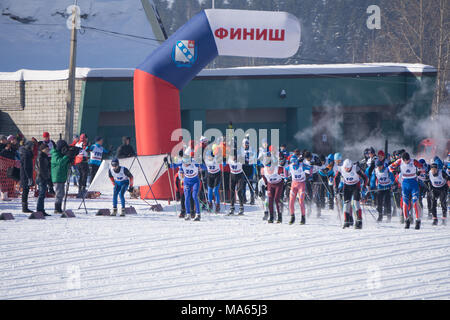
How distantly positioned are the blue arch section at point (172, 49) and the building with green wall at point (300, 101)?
9.45 m

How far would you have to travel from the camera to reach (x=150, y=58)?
1611cm

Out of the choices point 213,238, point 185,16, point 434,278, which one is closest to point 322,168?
point 213,238

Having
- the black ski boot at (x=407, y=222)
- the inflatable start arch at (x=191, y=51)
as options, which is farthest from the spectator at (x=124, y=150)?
the black ski boot at (x=407, y=222)

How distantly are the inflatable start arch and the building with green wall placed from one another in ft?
31.0

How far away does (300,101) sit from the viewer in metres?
26.8

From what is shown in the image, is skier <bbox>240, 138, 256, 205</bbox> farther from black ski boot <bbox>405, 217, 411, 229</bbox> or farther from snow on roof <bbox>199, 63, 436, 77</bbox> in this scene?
snow on roof <bbox>199, 63, 436, 77</bbox>

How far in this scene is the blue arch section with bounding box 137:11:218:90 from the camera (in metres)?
15.7

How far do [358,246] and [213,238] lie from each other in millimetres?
2651

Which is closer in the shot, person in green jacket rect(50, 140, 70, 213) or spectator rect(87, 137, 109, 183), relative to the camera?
person in green jacket rect(50, 140, 70, 213)

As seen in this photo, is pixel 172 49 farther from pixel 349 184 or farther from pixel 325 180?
pixel 349 184

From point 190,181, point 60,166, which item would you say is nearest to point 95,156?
point 60,166

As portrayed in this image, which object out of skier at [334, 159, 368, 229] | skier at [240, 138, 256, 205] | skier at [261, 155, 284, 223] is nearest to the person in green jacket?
skier at [240, 138, 256, 205]

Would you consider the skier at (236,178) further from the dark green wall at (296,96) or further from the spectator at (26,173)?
the dark green wall at (296,96)

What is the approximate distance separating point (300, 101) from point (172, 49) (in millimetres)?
12028
